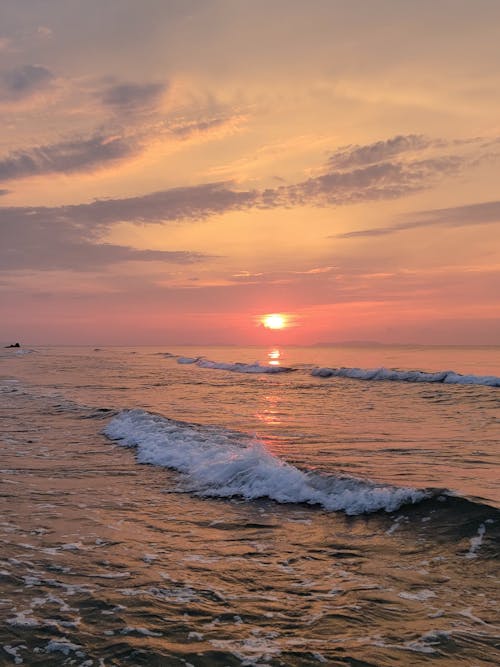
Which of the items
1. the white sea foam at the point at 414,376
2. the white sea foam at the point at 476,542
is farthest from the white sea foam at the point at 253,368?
the white sea foam at the point at 476,542

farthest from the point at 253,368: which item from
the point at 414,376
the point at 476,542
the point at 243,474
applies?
the point at 476,542

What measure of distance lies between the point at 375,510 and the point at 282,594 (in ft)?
13.7

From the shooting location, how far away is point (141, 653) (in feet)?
17.3

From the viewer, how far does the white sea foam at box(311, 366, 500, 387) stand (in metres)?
43.6

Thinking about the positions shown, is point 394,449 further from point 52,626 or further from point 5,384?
point 5,384

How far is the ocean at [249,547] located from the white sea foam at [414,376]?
24849 mm

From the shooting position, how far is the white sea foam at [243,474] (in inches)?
428

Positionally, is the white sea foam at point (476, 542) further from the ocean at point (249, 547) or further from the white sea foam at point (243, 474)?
the white sea foam at point (243, 474)

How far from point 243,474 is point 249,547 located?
187 inches

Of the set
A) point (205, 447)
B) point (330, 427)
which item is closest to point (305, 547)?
point (205, 447)

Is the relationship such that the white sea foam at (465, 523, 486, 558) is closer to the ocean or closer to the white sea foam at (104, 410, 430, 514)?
the ocean

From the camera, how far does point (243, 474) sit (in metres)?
13.4

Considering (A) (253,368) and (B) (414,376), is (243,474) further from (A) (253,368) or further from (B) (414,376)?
(A) (253,368)

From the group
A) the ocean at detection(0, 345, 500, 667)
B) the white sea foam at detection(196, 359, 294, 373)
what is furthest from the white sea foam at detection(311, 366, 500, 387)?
the ocean at detection(0, 345, 500, 667)
